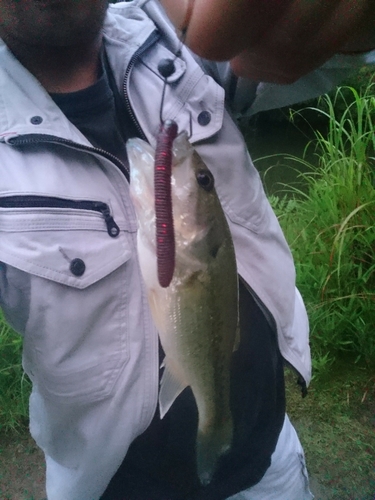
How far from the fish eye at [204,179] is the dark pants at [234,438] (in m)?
0.42

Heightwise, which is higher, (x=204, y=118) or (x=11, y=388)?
(x=204, y=118)

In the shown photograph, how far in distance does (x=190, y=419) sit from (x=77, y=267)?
1.79 ft

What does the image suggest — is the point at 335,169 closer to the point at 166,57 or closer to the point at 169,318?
the point at 166,57

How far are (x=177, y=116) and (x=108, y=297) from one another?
0.52 meters

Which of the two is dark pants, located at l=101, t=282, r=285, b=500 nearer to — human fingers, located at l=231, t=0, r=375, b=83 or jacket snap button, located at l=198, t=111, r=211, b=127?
jacket snap button, located at l=198, t=111, r=211, b=127

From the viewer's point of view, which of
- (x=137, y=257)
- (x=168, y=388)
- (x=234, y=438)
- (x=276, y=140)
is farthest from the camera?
(x=276, y=140)

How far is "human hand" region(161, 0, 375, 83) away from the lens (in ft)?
1.47

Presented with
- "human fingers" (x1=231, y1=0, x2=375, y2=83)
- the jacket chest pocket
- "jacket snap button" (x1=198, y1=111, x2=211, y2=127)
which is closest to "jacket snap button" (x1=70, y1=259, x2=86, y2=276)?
the jacket chest pocket

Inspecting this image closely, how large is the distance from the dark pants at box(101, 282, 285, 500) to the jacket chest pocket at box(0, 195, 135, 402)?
252 mm

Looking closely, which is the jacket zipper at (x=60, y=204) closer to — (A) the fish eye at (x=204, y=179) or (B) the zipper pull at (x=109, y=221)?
(B) the zipper pull at (x=109, y=221)

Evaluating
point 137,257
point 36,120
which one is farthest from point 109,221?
point 36,120

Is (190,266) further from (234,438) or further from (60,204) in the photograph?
(234,438)

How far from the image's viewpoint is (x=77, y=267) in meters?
1.02

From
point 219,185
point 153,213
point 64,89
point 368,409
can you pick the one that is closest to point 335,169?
point 368,409
